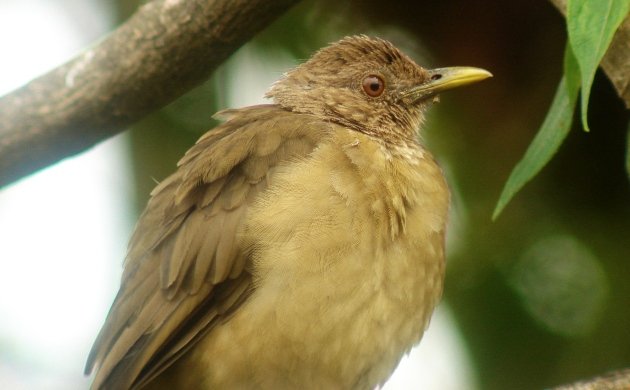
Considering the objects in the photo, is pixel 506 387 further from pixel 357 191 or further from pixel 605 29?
pixel 605 29

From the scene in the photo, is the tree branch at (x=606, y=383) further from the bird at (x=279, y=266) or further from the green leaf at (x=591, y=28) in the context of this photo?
the bird at (x=279, y=266)

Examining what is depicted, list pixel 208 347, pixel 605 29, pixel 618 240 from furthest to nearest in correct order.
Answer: pixel 618 240
pixel 208 347
pixel 605 29

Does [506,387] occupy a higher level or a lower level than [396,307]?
lower

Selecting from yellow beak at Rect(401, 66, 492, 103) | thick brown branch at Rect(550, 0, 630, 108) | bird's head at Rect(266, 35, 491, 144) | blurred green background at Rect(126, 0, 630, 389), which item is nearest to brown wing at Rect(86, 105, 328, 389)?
bird's head at Rect(266, 35, 491, 144)

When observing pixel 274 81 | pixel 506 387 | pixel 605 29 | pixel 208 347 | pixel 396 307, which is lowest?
pixel 506 387

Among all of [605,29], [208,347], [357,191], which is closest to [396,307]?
[357,191]

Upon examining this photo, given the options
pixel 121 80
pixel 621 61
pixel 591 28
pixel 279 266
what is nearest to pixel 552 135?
pixel 591 28

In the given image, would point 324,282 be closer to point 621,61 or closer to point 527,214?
point 621,61
